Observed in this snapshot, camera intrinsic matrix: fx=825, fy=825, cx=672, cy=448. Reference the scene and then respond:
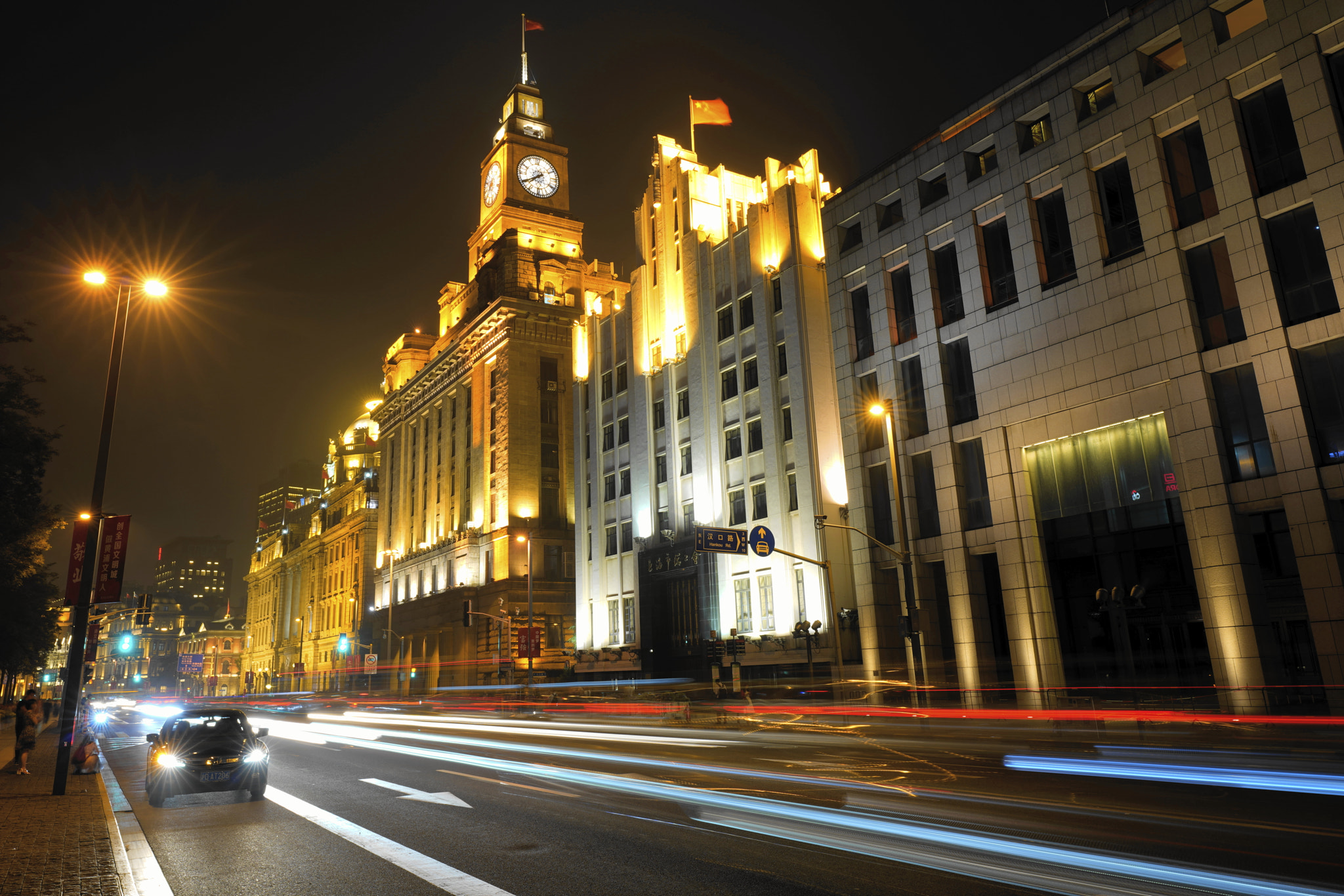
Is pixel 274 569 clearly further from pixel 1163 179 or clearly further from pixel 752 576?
pixel 1163 179

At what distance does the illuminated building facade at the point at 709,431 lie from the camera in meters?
41.8

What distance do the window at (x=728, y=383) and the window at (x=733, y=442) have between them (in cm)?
197

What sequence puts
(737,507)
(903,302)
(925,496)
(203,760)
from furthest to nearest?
(737,507) → (903,302) → (925,496) → (203,760)

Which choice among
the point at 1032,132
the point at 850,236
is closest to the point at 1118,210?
the point at 1032,132

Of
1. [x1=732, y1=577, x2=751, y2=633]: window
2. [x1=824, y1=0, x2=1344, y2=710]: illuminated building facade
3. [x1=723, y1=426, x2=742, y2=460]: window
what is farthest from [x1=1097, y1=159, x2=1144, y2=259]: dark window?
[x1=732, y1=577, x2=751, y2=633]: window

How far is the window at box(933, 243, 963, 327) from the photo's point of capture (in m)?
34.0

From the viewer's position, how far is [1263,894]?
236 inches

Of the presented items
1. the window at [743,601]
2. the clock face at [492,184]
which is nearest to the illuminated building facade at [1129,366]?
the window at [743,601]

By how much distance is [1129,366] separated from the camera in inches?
1072

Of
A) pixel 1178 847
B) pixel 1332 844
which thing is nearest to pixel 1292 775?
pixel 1332 844

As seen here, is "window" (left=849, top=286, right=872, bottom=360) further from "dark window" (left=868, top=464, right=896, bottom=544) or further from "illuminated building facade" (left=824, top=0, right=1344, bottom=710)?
"dark window" (left=868, top=464, right=896, bottom=544)

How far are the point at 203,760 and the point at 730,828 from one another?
9.27 m

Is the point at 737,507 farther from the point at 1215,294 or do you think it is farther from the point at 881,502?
the point at 1215,294

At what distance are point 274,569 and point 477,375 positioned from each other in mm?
88248
